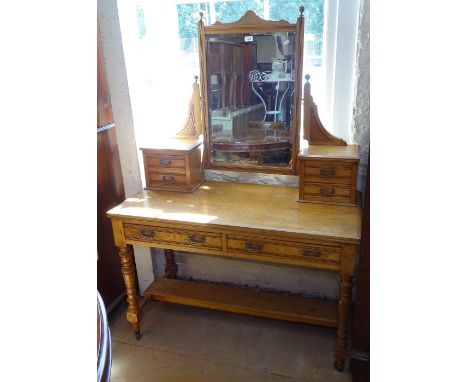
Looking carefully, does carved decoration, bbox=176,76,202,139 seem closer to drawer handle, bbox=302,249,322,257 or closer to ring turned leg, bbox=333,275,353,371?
drawer handle, bbox=302,249,322,257

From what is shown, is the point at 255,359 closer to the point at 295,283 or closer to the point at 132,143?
the point at 295,283

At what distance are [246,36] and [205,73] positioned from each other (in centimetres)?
Result: 28

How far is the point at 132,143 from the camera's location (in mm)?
2135

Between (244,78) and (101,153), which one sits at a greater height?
(244,78)

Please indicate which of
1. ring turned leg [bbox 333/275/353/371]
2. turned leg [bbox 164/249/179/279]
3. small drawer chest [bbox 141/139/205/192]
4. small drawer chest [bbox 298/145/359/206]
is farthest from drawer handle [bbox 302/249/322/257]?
turned leg [bbox 164/249/179/279]

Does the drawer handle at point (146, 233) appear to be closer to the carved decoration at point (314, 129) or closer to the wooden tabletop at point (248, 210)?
the wooden tabletop at point (248, 210)

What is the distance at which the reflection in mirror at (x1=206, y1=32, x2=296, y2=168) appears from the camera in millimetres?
1786

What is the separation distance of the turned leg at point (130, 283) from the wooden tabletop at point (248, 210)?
10.0 inches

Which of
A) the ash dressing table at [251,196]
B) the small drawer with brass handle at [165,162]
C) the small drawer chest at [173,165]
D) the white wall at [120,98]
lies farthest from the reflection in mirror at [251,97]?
the white wall at [120,98]

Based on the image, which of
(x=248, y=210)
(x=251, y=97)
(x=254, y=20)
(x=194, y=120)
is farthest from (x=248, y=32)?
(x=248, y=210)

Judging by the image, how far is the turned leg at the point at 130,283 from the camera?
192cm

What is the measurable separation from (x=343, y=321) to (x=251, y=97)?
46.3 inches

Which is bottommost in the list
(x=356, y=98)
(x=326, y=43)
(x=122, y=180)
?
(x=122, y=180)

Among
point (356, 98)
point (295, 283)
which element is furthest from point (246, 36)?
point (295, 283)
